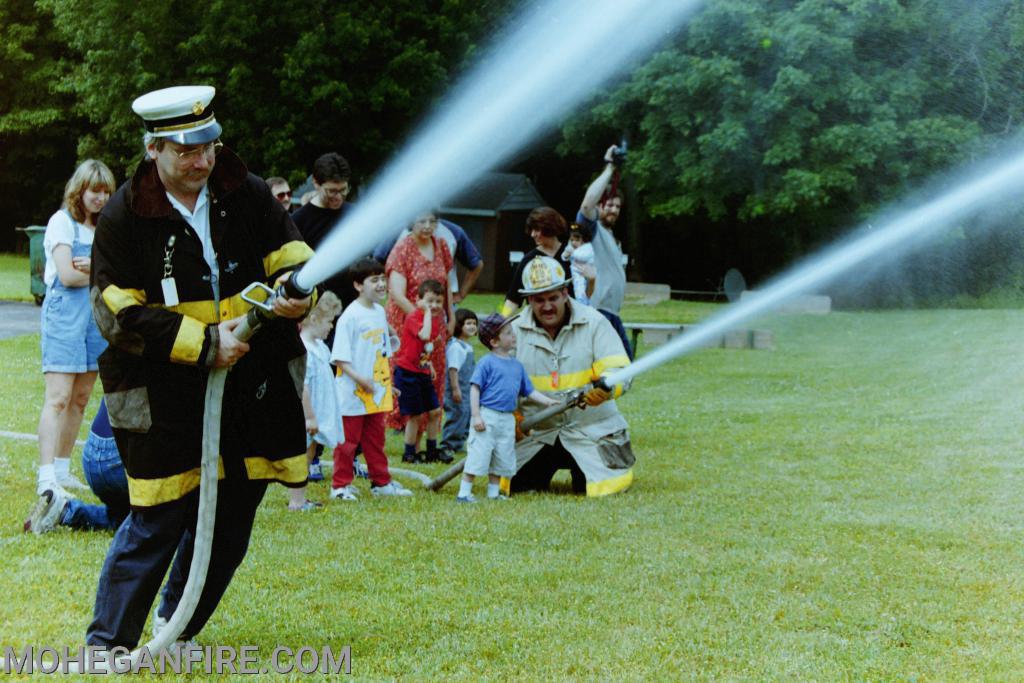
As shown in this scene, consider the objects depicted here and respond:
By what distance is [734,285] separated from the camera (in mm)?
37312

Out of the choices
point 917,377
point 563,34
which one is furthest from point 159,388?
point 917,377

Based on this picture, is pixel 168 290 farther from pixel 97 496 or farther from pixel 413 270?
pixel 413 270

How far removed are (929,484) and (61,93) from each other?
44.5 m

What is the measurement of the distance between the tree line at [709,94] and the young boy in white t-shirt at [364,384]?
775 inches

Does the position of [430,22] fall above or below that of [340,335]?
above

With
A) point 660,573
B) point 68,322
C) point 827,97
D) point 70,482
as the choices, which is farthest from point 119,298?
point 827,97

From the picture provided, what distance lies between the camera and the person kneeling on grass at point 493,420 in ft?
27.7

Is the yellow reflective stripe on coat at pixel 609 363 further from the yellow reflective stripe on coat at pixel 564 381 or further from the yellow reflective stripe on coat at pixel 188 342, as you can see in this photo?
the yellow reflective stripe on coat at pixel 188 342

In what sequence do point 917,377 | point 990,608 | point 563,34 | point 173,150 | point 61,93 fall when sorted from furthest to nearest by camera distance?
point 61,93 < point 917,377 < point 563,34 < point 990,608 < point 173,150

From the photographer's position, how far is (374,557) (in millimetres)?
6633

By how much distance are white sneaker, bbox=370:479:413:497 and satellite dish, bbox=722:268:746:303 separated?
2837cm

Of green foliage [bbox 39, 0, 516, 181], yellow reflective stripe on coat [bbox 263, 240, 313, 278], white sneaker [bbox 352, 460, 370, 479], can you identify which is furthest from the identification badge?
green foliage [bbox 39, 0, 516, 181]

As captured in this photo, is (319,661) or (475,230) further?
(475,230)

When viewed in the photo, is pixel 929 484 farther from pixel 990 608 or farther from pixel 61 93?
pixel 61 93
